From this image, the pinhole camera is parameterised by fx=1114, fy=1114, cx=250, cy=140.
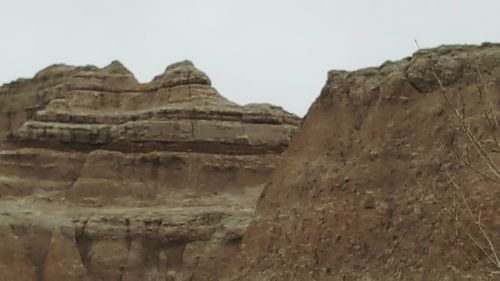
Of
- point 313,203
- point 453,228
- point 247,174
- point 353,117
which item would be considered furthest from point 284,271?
point 247,174

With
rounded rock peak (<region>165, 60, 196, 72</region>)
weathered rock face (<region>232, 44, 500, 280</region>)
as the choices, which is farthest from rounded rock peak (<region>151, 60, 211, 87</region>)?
weathered rock face (<region>232, 44, 500, 280</region>)

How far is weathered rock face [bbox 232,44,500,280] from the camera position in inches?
1089

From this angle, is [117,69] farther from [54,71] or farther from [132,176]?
[132,176]

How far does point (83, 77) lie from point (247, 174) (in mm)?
11367

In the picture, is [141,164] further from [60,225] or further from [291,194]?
[291,194]

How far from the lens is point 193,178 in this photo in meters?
53.4

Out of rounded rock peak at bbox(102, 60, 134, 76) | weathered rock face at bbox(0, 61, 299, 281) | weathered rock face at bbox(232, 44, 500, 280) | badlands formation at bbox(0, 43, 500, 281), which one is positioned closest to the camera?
→ weathered rock face at bbox(232, 44, 500, 280)

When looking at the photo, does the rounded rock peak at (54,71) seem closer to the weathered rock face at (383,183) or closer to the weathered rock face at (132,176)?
the weathered rock face at (132,176)

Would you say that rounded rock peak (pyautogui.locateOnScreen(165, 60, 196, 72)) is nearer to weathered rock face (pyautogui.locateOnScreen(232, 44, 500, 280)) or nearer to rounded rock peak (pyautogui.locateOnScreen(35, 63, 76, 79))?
rounded rock peak (pyautogui.locateOnScreen(35, 63, 76, 79))

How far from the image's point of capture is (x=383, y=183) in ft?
104

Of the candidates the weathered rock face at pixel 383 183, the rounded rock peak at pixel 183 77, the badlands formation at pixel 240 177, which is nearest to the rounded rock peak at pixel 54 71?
the badlands formation at pixel 240 177

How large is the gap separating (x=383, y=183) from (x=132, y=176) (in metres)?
24.7

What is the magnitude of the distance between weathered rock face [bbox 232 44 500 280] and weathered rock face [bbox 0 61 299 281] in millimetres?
10087

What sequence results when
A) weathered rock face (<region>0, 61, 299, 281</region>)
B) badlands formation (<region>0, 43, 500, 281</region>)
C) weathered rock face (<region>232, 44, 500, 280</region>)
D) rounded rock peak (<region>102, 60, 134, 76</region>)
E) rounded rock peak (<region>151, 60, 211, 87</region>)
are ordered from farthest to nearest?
rounded rock peak (<region>102, 60, 134, 76</region>) → rounded rock peak (<region>151, 60, 211, 87</region>) → weathered rock face (<region>0, 61, 299, 281</region>) → badlands formation (<region>0, 43, 500, 281</region>) → weathered rock face (<region>232, 44, 500, 280</region>)
